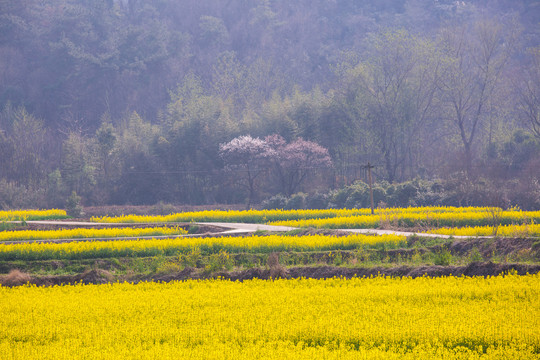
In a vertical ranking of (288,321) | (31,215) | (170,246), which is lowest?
(288,321)

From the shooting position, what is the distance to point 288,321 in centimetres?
1178

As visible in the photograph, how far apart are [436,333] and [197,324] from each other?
4.32 meters

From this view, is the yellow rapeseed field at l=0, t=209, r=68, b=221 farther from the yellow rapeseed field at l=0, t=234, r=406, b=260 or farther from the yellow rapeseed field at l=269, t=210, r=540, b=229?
the yellow rapeseed field at l=269, t=210, r=540, b=229

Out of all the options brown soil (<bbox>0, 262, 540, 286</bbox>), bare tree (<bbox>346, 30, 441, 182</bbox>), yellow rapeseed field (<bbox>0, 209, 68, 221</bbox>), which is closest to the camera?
brown soil (<bbox>0, 262, 540, 286</bbox>)

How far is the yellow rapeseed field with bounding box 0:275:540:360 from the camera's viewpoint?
992cm

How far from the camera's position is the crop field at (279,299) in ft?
33.6

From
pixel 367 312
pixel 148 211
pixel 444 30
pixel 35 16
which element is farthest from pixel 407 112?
pixel 35 16

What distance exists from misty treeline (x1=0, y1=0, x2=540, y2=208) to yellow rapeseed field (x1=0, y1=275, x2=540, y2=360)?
21.4m

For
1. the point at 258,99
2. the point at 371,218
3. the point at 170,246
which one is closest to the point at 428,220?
the point at 371,218

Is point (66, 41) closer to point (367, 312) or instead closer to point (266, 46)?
point (266, 46)

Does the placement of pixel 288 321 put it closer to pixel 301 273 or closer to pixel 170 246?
pixel 301 273

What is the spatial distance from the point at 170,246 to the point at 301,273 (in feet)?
22.0

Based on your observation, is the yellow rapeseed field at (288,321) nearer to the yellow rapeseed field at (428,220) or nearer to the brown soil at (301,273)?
the brown soil at (301,273)

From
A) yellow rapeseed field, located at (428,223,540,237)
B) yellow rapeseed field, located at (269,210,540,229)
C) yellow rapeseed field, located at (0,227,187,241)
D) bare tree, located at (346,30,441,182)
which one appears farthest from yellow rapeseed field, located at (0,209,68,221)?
bare tree, located at (346,30,441,182)
